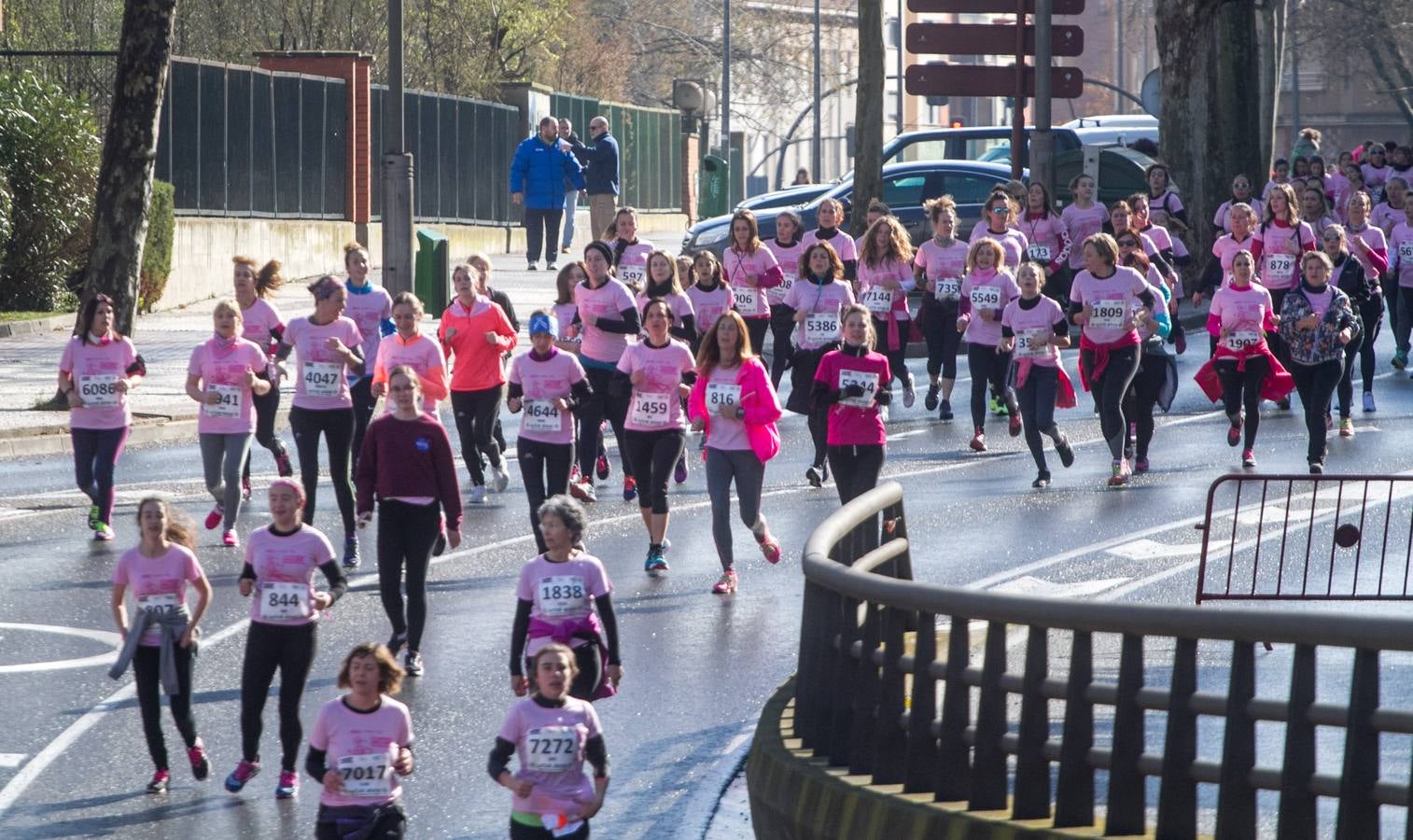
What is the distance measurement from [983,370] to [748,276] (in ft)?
7.44

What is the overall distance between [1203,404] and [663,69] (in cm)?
5438

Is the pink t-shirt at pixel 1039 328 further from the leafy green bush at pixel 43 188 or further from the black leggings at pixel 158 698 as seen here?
the leafy green bush at pixel 43 188

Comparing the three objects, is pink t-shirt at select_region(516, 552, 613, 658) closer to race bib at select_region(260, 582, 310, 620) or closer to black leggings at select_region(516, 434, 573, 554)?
race bib at select_region(260, 582, 310, 620)

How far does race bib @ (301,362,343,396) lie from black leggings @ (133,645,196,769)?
475 centimetres

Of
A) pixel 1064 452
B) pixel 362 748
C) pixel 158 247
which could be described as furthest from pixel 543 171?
pixel 362 748

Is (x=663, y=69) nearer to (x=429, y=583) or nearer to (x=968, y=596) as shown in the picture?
(x=429, y=583)

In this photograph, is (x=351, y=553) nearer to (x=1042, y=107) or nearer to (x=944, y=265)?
(x=944, y=265)

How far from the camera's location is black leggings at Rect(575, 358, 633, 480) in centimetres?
1575

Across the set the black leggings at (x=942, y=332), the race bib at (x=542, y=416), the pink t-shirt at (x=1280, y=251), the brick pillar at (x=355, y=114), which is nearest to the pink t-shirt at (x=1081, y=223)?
the pink t-shirt at (x=1280, y=251)

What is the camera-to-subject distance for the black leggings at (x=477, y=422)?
52.1ft

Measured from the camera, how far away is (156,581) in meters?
9.45

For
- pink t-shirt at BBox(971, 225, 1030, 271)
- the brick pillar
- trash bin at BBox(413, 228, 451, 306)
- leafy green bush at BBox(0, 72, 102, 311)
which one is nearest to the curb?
pink t-shirt at BBox(971, 225, 1030, 271)

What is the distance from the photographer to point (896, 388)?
75.2 feet

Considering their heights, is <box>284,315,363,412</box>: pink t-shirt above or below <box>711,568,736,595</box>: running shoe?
above
